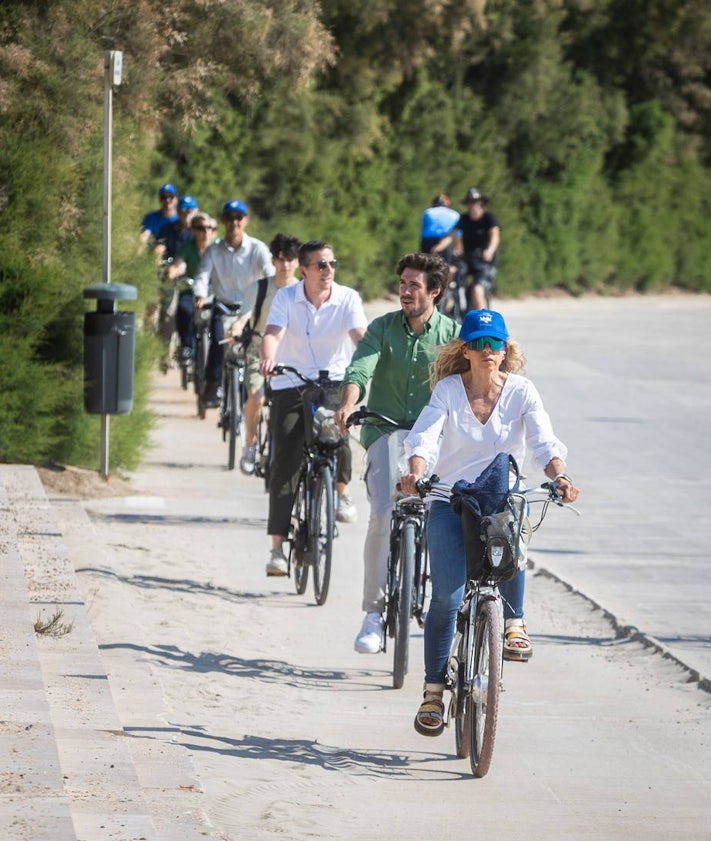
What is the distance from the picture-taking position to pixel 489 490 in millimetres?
6246

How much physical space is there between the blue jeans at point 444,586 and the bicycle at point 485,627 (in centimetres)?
6

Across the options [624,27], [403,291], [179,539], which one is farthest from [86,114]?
[624,27]

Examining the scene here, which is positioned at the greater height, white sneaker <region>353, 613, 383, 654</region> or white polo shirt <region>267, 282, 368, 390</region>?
white polo shirt <region>267, 282, 368, 390</region>

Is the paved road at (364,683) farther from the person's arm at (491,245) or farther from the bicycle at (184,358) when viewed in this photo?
the person's arm at (491,245)

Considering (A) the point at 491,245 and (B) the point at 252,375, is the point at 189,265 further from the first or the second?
(A) the point at 491,245

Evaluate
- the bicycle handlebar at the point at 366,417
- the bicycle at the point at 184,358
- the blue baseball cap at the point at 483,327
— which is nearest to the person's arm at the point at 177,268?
the bicycle at the point at 184,358

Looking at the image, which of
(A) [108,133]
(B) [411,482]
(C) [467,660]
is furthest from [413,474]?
(A) [108,133]

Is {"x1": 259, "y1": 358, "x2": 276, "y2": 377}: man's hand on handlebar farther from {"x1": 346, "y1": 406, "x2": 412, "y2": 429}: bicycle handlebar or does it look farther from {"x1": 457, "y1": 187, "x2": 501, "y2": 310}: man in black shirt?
{"x1": 457, "y1": 187, "x2": 501, "y2": 310}: man in black shirt

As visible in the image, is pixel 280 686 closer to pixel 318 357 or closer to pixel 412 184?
pixel 318 357

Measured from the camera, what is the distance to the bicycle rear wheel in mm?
9469

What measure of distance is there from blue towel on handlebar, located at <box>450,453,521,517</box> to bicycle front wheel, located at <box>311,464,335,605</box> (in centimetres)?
291

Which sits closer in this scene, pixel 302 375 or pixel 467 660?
pixel 467 660

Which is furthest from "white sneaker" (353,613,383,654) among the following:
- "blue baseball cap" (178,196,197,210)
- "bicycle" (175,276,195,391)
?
"blue baseball cap" (178,196,197,210)

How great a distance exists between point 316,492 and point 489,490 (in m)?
3.17
